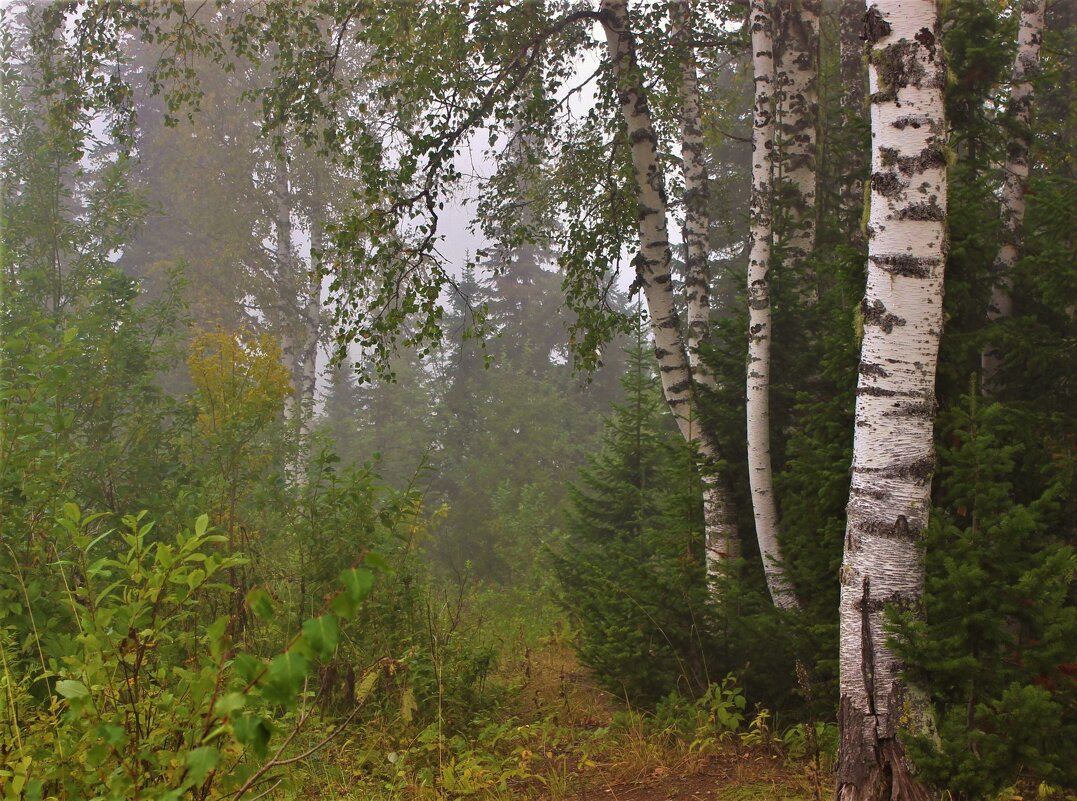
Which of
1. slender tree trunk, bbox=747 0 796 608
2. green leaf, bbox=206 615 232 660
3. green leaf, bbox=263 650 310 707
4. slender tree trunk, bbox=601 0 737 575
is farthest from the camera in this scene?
slender tree trunk, bbox=601 0 737 575

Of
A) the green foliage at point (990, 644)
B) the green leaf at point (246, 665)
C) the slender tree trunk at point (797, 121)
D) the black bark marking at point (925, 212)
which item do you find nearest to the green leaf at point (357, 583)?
the green leaf at point (246, 665)

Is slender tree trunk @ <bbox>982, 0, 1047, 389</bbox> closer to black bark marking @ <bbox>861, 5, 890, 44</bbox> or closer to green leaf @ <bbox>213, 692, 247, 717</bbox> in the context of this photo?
black bark marking @ <bbox>861, 5, 890, 44</bbox>

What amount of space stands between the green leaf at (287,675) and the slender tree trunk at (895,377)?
271 centimetres

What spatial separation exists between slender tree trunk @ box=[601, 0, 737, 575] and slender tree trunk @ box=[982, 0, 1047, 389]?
227 cm

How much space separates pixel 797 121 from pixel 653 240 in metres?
1.55

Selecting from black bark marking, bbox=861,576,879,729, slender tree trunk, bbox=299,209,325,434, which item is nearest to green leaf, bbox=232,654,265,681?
black bark marking, bbox=861,576,879,729

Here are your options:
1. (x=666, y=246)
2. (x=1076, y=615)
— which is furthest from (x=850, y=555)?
(x=666, y=246)

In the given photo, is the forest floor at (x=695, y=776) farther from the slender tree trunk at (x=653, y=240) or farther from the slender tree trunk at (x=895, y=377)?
the slender tree trunk at (x=653, y=240)

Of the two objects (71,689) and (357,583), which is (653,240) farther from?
(357,583)

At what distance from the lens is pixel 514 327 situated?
28.2 meters

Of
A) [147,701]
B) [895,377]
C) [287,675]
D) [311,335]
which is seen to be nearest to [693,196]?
[895,377]

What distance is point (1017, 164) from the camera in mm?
5586

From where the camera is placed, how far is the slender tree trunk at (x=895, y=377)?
3415 millimetres

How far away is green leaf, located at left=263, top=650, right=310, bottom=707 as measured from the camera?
1505 millimetres
